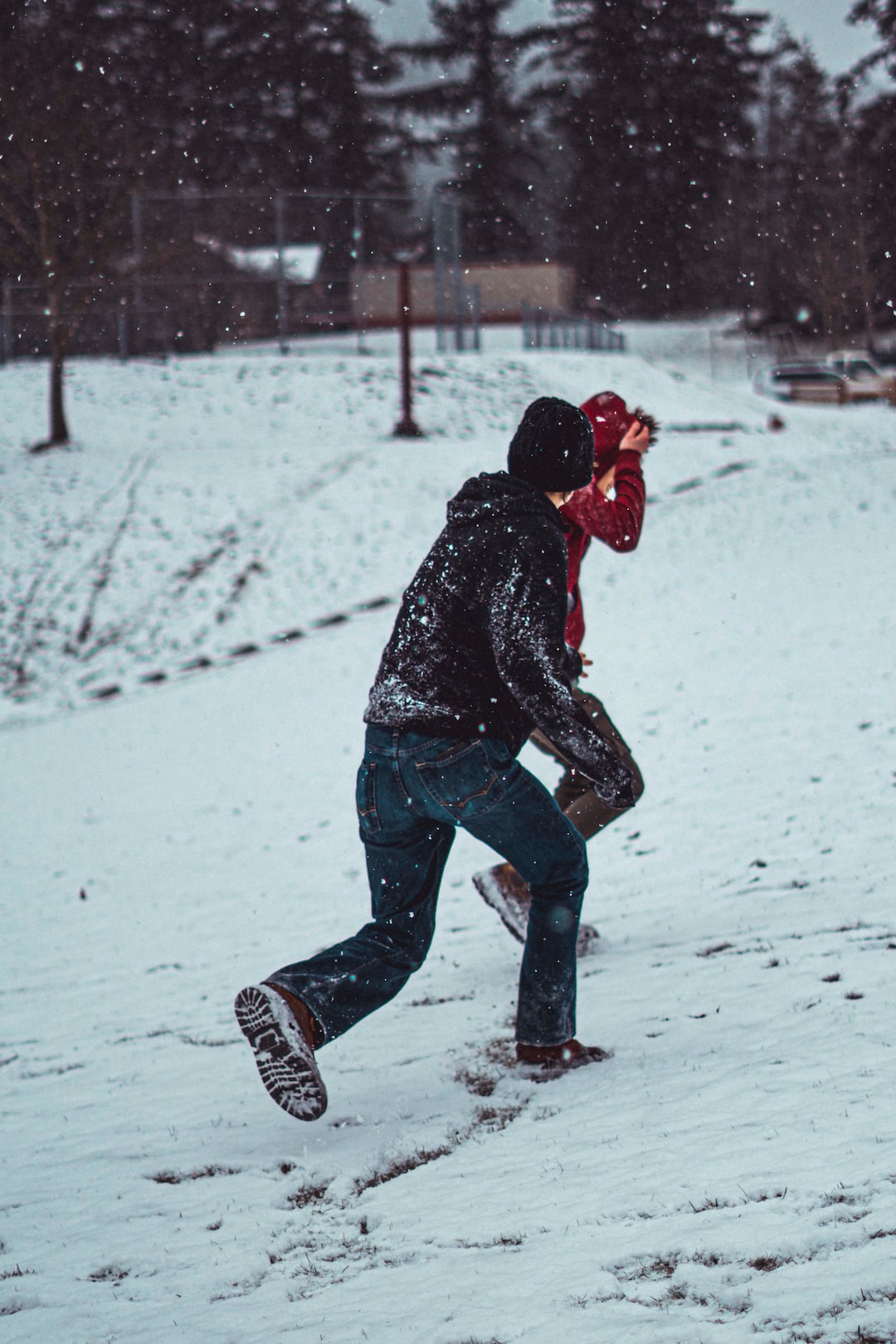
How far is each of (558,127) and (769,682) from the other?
128ft

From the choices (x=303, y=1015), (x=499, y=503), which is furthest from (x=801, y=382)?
A: (x=303, y=1015)

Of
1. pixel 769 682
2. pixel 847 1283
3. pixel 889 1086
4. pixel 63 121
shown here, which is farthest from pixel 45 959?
pixel 63 121

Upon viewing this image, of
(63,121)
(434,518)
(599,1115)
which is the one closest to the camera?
(599,1115)

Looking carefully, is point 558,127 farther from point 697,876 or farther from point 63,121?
point 697,876

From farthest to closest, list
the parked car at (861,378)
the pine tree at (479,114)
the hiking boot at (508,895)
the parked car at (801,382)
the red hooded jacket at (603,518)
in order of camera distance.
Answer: the pine tree at (479,114) < the parked car at (801,382) < the parked car at (861,378) < the hiking boot at (508,895) < the red hooded jacket at (603,518)

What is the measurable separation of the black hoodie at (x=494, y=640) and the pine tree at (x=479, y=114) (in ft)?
139

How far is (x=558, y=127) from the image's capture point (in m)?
42.3

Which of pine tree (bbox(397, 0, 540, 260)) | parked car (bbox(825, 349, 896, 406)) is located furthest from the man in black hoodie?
pine tree (bbox(397, 0, 540, 260))

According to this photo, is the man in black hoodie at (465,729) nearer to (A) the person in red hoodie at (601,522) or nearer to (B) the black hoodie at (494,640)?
(B) the black hoodie at (494,640)

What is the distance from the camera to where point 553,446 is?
295 cm

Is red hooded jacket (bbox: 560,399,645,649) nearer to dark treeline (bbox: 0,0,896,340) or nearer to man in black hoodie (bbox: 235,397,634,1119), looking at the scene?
man in black hoodie (bbox: 235,397,634,1119)

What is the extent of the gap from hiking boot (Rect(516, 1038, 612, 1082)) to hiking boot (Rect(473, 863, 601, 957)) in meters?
0.59

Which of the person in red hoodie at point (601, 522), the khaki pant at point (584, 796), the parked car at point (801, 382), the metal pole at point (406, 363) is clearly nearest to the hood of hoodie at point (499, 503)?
the person in red hoodie at point (601, 522)

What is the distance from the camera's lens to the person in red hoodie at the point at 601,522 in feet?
11.8
